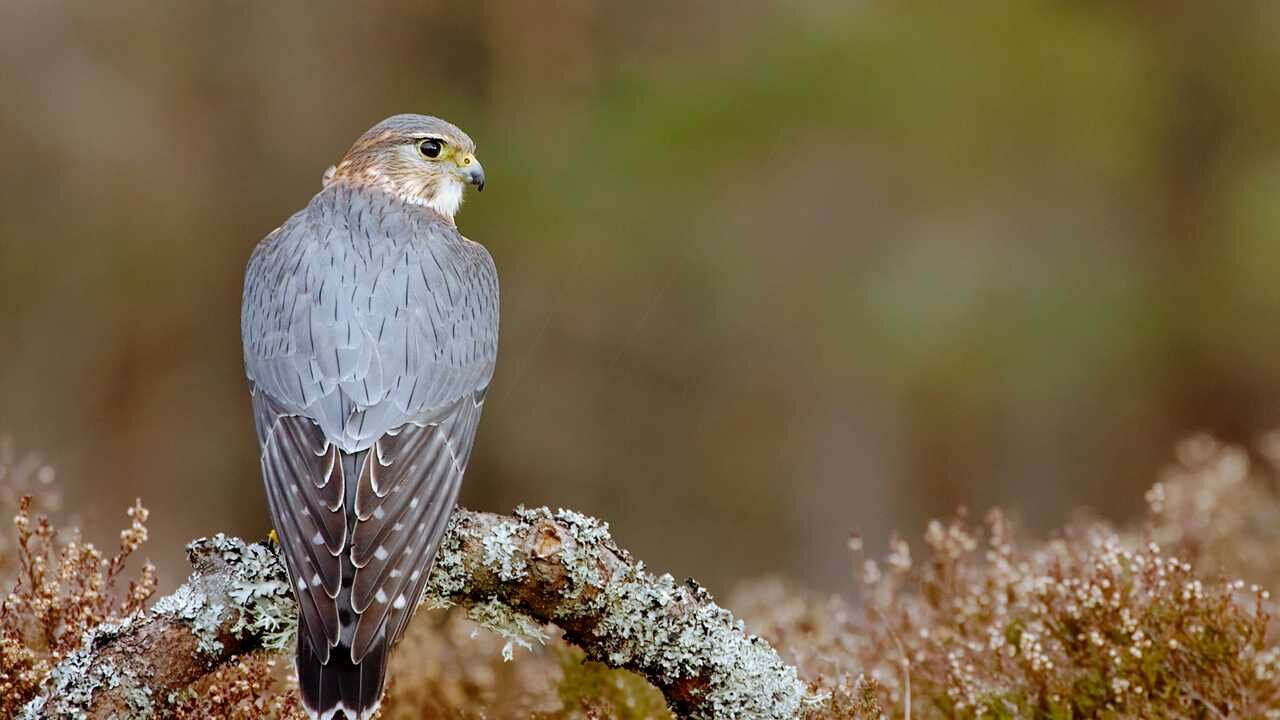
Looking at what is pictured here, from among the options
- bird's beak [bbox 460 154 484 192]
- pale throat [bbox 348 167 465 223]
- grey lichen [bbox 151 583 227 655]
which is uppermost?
bird's beak [bbox 460 154 484 192]

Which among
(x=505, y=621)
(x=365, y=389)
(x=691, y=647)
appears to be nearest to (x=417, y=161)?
(x=365, y=389)

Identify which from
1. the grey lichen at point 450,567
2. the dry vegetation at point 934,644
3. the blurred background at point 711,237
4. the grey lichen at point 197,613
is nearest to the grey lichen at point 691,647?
the dry vegetation at point 934,644

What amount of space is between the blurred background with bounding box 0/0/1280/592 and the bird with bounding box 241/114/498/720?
18.5ft

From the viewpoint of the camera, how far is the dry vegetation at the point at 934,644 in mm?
3287

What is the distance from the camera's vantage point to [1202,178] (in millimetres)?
11133

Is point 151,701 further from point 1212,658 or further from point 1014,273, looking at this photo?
point 1014,273

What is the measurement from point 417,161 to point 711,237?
17.6 ft

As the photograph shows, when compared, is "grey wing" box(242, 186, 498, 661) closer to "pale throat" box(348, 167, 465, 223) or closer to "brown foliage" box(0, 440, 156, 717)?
"pale throat" box(348, 167, 465, 223)

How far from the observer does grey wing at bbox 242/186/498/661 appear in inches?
116

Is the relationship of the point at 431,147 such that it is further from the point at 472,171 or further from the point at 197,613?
the point at 197,613

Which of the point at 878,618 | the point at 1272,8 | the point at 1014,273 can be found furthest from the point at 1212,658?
the point at 1272,8

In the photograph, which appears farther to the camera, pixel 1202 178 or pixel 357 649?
pixel 1202 178

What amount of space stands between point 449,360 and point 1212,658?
211 cm

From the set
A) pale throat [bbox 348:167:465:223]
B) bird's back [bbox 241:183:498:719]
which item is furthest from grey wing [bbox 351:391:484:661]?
pale throat [bbox 348:167:465:223]
